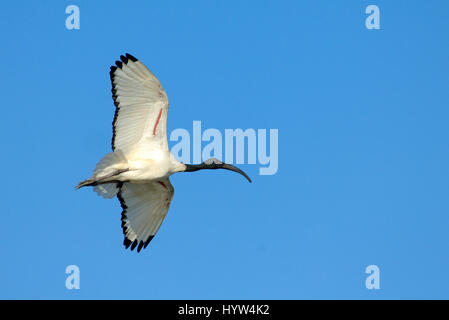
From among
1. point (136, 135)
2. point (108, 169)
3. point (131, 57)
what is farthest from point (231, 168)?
point (131, 57)

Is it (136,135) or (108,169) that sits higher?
(136,135)

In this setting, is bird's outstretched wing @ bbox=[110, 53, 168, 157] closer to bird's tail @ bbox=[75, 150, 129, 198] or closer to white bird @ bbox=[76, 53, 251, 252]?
white bird @ bbox=[76, 53, 251, 252]

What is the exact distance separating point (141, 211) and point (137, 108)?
6.67ft

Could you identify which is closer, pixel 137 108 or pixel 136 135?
pixel 137 108

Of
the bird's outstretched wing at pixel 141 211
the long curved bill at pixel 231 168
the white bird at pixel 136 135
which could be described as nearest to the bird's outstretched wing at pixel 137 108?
the white bird at pixel 136 135

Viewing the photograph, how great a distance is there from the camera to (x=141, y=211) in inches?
598

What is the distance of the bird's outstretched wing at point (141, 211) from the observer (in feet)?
49.4

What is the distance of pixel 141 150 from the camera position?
1423 centimetres

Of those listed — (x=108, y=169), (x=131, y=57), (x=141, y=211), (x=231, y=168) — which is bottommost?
(x=141, y=211)

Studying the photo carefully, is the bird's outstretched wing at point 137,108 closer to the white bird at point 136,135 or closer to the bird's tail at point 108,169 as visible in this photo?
the white bird at point 136,135

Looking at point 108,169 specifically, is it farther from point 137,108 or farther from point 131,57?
point 131,57

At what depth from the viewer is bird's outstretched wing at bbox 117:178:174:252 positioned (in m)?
15.1
